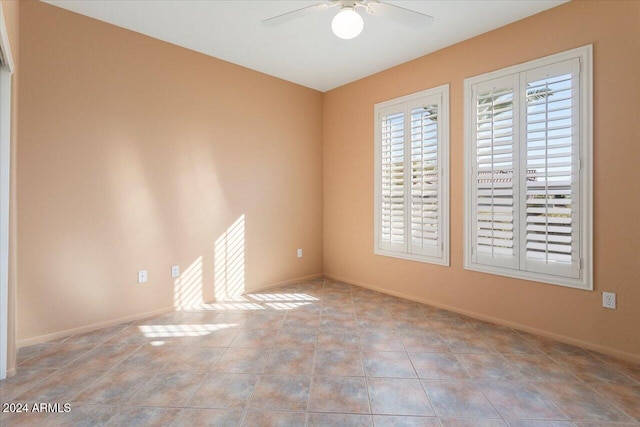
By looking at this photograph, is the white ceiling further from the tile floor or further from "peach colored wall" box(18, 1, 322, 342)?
the tile floor

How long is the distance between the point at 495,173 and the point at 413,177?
0.90 metres

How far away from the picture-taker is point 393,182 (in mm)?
3967

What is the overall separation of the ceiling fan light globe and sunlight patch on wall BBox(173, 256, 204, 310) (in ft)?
8.95

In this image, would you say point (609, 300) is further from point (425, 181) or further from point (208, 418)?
point (208, 418)

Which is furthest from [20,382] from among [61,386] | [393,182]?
[393,182]

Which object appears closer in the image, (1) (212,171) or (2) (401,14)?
(2) (401,14)

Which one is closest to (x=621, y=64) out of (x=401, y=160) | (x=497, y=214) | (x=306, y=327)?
(x=497, y=214)

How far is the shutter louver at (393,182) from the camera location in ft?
12.8

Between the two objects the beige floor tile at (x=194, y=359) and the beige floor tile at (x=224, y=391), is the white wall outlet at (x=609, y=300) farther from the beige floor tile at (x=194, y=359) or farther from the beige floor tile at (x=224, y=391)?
the beige floor tile at (x=194, y=359)

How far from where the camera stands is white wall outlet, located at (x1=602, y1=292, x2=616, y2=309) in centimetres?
247

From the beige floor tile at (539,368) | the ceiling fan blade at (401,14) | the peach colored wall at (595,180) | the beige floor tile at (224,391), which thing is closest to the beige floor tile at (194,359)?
the beige floor tile at (224,391)

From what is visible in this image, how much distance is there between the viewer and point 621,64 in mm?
2424

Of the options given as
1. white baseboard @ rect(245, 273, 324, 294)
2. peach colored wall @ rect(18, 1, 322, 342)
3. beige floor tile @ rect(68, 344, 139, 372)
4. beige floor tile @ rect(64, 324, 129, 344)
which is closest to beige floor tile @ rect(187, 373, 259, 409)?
beige floor tile @ rect(68, 344, 139, 372)

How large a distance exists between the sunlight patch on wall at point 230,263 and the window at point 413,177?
68.5 inches
